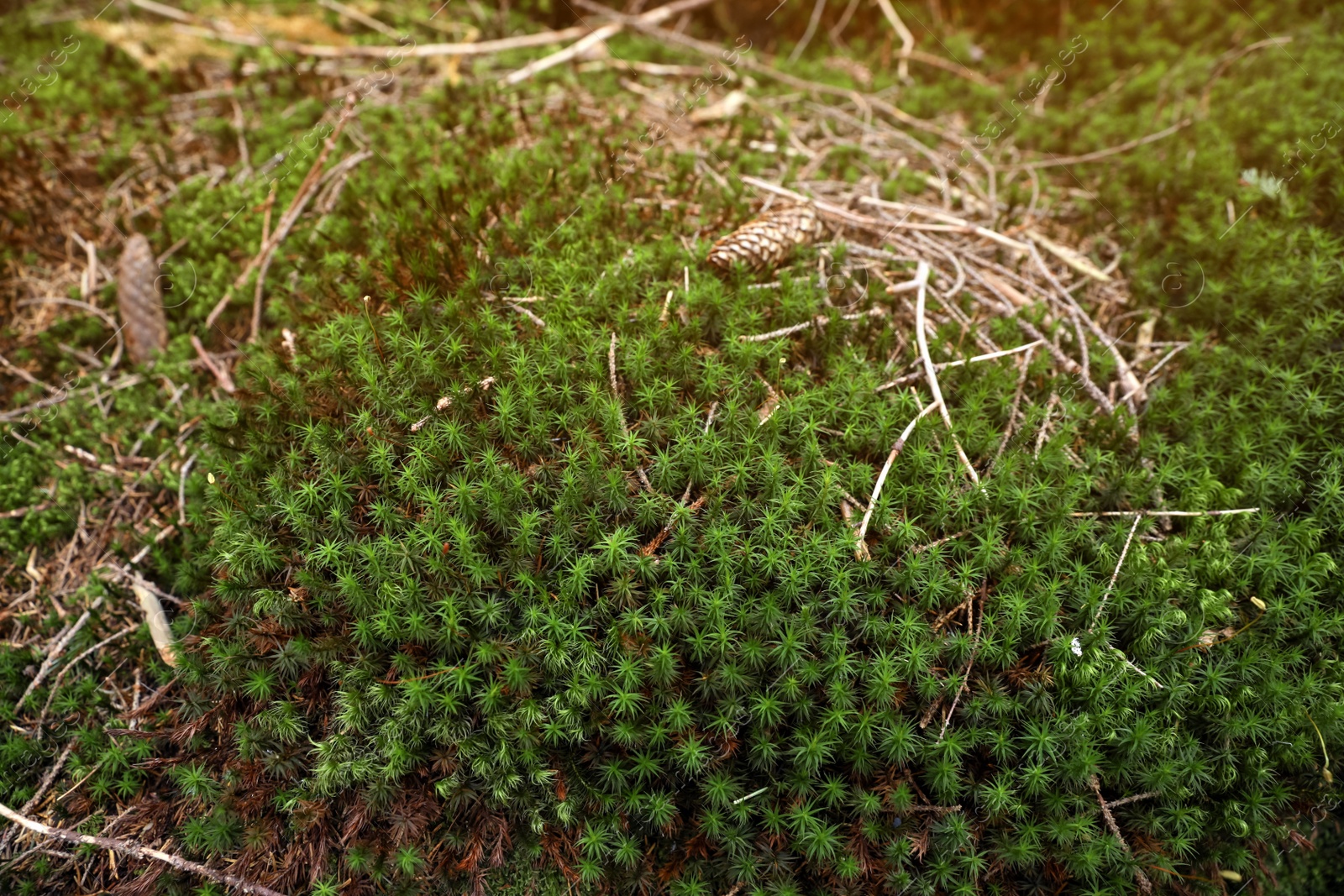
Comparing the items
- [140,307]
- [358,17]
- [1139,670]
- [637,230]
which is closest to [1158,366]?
[1139,670]

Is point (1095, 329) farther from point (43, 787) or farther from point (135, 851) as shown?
point (43, 787)

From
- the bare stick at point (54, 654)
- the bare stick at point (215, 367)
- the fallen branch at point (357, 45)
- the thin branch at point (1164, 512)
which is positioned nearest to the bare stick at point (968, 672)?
the thin branch at point (1164, 512)

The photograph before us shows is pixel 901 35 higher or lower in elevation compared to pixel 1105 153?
higher

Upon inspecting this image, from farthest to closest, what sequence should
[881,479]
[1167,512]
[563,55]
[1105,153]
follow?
[563,55] < [1105,153] < [1167,512] < [881,479]

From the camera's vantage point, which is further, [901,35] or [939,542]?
[901,35]

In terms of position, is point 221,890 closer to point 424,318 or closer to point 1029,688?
point 424,318

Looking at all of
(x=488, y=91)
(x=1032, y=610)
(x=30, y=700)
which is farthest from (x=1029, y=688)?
(x=488, y=91)

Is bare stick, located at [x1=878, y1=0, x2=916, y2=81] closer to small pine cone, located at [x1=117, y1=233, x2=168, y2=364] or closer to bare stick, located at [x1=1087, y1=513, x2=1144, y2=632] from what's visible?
bare stick, located at [x1=1087, y1=513, x2=1144, y2=632]

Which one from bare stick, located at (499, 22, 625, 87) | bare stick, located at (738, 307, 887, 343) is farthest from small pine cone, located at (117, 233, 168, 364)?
bare stick, located at (738, 307, 887, 343)
